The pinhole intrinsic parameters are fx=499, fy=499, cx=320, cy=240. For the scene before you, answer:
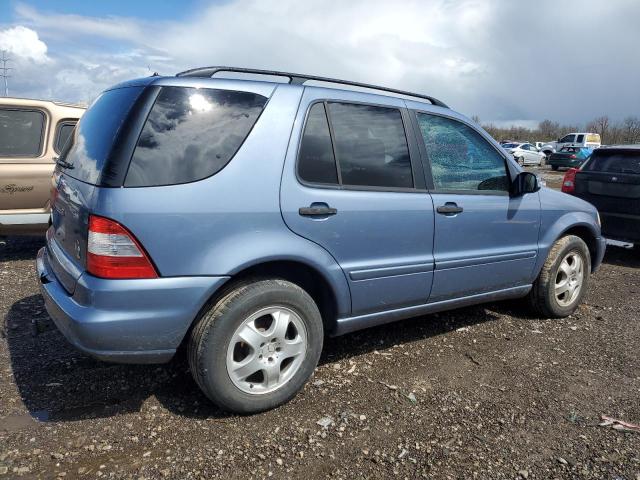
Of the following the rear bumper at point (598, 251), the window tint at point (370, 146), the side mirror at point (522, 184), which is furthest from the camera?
the rear bumper at point (598, 251)

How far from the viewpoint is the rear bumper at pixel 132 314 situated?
241 cm

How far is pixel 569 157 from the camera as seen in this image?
27.8m

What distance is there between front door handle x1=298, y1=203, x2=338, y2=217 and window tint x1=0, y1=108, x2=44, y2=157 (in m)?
4.57

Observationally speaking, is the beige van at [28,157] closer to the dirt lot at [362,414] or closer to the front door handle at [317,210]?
the dirt lot at [362,414]

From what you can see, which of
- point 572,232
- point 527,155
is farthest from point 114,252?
point 527,155

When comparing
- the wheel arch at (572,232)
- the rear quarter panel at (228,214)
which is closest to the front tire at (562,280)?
the wheel arch at (572,232)

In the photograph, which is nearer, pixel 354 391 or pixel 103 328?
pixel 103 328

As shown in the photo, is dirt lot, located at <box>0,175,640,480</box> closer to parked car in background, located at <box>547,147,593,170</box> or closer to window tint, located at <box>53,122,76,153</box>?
window tint, located at <box>53,122,76,153</box>

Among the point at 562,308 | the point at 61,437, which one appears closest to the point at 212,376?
the point at 61,437

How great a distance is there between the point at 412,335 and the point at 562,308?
1.53 m

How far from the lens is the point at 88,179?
260 centimetres

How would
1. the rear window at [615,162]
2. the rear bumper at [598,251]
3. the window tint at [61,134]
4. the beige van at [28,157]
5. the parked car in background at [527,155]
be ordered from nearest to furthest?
1. the rear bumper at [598,251]
2. the beige van at [28,157]
3. the window tint at [61,134]
4. the rear window at [615,162]
5. the parked car in background at [527,155]

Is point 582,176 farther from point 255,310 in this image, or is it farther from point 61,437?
point 61,437

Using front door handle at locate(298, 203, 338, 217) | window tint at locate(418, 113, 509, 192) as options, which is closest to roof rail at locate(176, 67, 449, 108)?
window tint at locate(418, 113, 509, 192)
